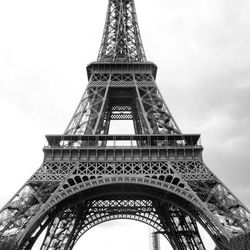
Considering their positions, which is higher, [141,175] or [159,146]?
[159,146]

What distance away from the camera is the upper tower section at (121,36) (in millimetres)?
35000

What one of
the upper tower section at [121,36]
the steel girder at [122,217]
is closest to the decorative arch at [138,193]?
the steel girder at [122,217]

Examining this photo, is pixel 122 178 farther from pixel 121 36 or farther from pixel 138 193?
pixel 121 36

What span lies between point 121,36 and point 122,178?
18913mm

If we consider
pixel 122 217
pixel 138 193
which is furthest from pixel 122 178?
pixel 122 217

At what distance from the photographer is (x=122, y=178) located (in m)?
23.9

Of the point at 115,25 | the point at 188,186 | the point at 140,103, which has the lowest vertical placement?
the point at 188,186

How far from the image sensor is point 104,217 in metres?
36.1

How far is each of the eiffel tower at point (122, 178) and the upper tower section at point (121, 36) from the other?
0.16 meters

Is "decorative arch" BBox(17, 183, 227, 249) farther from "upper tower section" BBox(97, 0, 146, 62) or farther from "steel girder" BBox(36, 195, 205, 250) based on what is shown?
"upper tower section" BBox(97, 0, 146, 62)

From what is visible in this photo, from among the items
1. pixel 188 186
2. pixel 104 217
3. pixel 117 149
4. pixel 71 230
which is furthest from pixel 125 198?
pixel 188 186

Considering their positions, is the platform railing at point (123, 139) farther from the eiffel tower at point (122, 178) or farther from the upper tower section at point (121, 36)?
the upper tower section at point (121, 36)

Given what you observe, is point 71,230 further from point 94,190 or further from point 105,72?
point 105,72

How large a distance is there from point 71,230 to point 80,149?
12.7m
